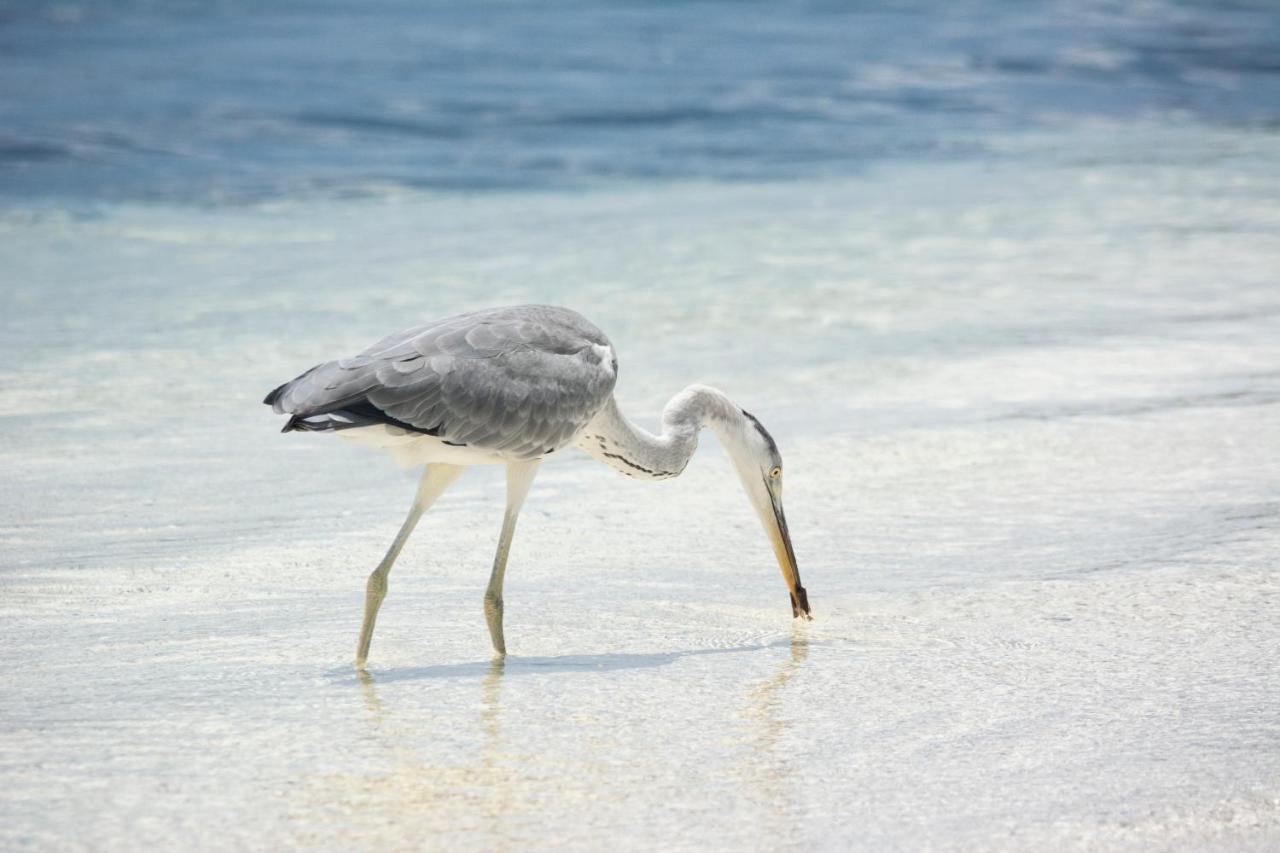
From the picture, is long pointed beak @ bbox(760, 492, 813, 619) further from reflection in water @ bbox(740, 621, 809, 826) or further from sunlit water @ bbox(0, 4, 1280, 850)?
reflection in water @ bbox(740, 621, 809, 826)

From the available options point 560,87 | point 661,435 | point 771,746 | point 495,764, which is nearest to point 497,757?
point 495,764

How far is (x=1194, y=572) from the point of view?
604 cm

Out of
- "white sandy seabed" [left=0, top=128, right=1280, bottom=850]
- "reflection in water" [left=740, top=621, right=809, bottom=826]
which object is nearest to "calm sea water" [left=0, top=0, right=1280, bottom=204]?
"white sandy seabed" [left=0, top=128, right=1280, bottom=850]

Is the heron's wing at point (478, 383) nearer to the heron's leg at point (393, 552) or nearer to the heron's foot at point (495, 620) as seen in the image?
the heron's leg at point (393, 552)

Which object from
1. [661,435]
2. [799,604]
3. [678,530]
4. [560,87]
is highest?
[661,435]

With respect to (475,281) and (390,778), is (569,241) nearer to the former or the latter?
(475,281)

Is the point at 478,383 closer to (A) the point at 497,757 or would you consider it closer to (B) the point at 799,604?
(B) the point at 799,604

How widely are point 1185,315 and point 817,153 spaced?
9539 mm

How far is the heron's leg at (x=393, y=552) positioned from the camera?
5.27 meters

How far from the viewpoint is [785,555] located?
5953mm

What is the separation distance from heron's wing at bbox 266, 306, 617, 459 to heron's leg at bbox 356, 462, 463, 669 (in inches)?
8.8

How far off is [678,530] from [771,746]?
2360mm

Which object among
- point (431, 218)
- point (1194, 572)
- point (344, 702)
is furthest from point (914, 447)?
point (431, 218)

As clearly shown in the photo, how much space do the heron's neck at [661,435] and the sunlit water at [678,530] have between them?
0.41 m
